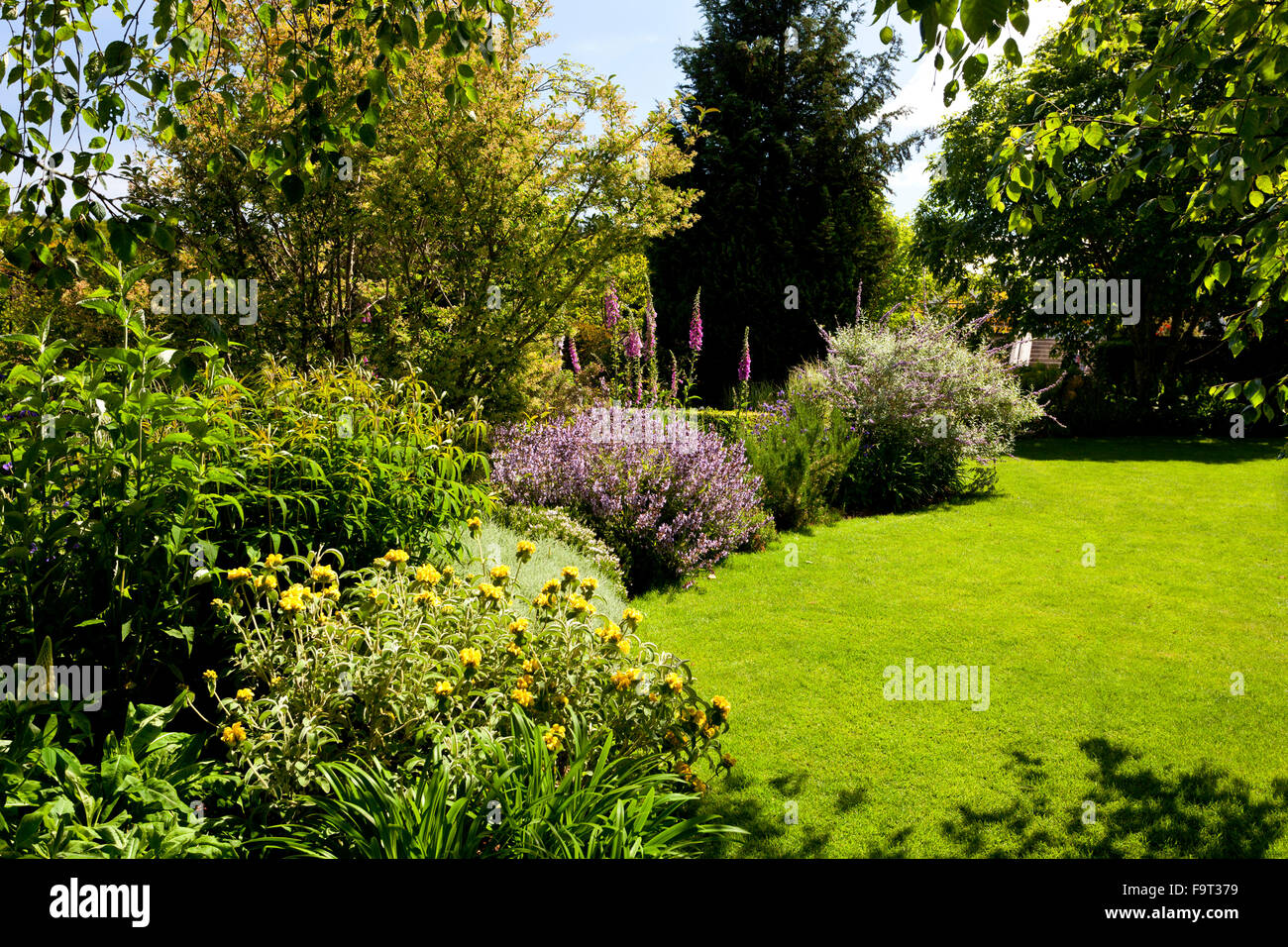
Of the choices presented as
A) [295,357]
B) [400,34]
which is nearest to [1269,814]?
[400,34]

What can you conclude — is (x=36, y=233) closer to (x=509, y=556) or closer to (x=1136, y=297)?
(x=509, y=556)

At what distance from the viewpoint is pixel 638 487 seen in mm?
6625

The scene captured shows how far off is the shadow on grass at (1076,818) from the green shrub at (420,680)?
0.52 metres

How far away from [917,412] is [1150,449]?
7.18 metres

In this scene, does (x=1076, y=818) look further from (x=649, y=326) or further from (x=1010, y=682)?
(x=649, y=326)

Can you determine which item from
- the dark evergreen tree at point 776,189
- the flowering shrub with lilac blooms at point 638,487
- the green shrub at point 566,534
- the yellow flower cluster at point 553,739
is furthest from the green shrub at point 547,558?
the dark evergreen tree at point 776,189

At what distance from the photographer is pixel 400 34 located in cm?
257

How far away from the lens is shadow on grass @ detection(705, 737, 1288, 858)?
3094mm

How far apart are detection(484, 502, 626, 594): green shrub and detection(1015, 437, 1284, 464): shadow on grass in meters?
9.99

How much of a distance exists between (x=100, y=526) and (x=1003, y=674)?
A: 471 centimetres

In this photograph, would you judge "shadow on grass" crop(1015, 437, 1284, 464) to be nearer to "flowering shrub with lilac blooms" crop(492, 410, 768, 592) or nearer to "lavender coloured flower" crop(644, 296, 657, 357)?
"lavender coloured flower" crop(644, 296, 657, 357)

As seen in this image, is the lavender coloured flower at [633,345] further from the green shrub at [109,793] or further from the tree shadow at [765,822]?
Answer: the green shrub at [109,793]

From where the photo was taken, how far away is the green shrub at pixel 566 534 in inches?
222
